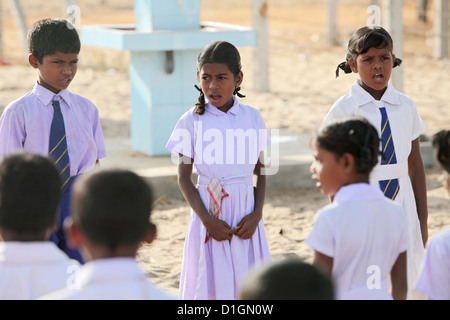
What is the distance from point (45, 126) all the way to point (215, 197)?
2.65ft

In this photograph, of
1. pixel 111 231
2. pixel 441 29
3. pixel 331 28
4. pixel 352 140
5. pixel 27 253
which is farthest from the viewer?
pixel 331 28

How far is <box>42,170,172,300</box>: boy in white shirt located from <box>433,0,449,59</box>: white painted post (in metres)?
13.0

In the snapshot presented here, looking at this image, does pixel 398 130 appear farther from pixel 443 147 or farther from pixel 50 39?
pixel 50 39

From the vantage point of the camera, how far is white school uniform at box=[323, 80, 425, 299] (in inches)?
140

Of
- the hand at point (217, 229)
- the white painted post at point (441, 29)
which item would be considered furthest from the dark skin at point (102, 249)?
the white painted post at point (441, 29)

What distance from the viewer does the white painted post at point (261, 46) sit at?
444 inches

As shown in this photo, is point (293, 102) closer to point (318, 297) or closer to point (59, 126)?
point (59, 126)

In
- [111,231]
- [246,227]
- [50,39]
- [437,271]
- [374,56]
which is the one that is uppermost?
[50,39]

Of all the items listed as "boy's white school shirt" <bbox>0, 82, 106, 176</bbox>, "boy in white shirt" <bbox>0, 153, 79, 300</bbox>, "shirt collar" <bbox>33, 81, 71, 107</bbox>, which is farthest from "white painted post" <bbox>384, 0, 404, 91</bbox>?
"boy in white shirt" <bbox>0, 153, 79, 300</bbox>

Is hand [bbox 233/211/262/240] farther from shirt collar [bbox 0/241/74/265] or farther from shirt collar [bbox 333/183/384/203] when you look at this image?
shirt collar [bbox 0/241/74/265]

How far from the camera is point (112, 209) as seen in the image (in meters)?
1.99

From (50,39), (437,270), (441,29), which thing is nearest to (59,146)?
(50,39)

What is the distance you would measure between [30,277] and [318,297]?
795mm

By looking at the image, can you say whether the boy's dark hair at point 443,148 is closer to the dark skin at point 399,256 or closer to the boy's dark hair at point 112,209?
the dark skin at point 399,256
